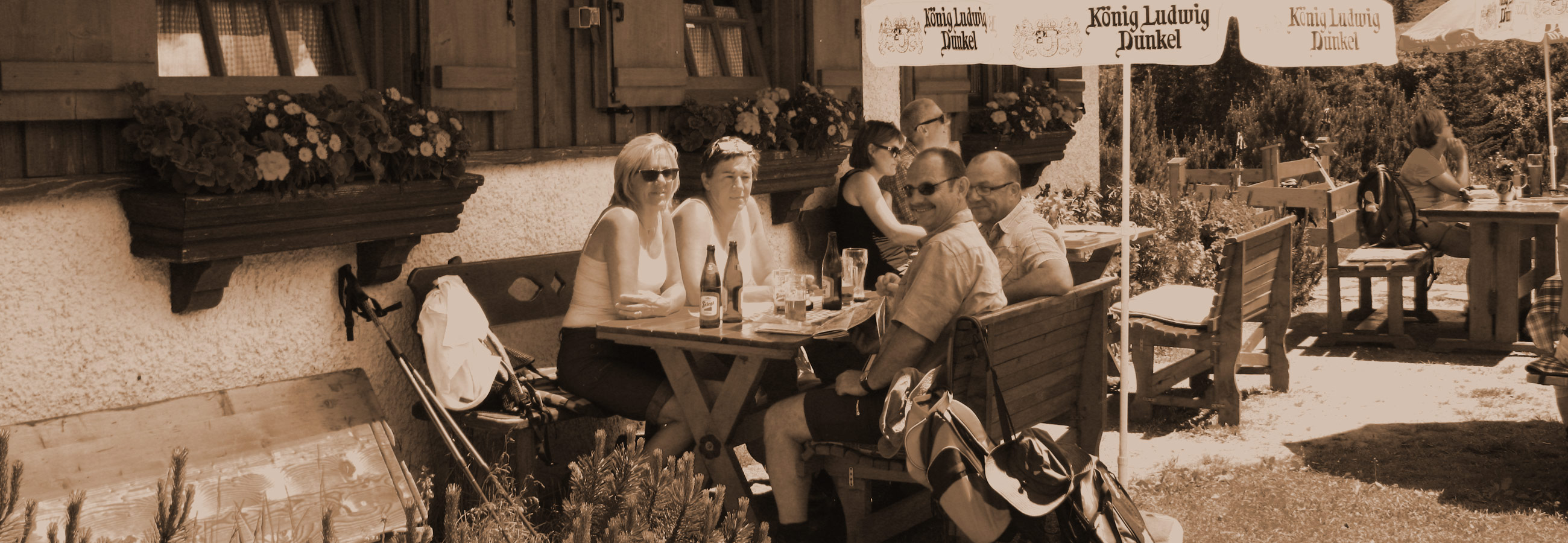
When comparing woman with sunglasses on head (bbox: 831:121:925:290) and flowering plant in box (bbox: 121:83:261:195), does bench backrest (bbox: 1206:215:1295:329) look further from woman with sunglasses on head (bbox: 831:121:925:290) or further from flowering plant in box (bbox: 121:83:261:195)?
flowering plant in box (bbox: 121:83:261:195)

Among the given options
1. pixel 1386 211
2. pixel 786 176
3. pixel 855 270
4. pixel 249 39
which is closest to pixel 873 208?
pixel 786 176

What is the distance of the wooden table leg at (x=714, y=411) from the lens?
15.3 ft

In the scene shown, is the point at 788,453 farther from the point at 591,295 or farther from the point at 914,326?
the point at 591,295

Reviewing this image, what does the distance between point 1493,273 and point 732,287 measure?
527cm

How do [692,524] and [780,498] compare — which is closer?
[692,524]

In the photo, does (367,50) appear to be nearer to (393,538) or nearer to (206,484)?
(206,484)

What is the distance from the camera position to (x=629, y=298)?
4.88m

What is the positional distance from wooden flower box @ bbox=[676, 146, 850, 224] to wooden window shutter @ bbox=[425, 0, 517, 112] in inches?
41.3

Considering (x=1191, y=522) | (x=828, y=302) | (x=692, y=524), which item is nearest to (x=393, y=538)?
(x=692, y=524)

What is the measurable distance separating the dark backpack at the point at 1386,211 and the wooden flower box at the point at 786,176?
11.7 feet

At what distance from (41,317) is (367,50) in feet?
4.91

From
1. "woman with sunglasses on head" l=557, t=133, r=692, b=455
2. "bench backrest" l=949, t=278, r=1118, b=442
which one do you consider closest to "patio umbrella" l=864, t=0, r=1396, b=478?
"bench backrest" l=949, t=278, r=1118, b=442

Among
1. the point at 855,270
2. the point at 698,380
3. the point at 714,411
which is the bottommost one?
the point at 714,411

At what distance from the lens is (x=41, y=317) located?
416 cm
